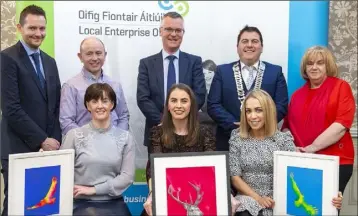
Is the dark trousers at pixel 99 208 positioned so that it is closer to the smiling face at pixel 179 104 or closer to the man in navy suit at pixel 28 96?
the man in navy suit at pixel 28 96

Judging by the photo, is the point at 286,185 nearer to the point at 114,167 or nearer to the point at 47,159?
the point at 114,167

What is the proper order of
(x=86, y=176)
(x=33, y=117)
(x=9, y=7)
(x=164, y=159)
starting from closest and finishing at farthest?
(x=164, y=159) → (x=86, y=176) → (x=33, y=117) → (x=9, y=7)

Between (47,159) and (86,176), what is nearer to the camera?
(47,159)

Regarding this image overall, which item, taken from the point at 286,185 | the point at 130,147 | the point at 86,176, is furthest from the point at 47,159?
the point at 286,185

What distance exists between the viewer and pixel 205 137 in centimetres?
326

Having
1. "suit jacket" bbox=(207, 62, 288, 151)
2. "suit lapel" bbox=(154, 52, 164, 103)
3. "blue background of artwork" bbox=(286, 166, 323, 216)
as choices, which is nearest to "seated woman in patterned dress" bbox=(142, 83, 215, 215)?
"suit jacket" bbox=(207, 62, 288, 151)

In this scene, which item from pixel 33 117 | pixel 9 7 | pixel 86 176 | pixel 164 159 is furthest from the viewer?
pixel 9 7

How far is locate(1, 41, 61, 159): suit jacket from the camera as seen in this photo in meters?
3.31

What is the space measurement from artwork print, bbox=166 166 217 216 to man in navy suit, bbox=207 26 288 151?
3.00 feet

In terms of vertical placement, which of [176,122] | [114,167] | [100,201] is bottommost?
[100,201]

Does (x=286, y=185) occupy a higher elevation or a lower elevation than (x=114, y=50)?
lower

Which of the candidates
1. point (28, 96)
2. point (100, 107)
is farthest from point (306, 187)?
point (28, 96)

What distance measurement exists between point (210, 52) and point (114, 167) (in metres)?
1.53

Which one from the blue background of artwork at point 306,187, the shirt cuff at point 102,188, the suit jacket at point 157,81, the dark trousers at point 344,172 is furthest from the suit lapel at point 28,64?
the dark trousers at point 344,172
